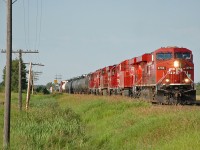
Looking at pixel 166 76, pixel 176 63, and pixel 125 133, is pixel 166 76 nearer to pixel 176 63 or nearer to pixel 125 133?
pixel 176 63

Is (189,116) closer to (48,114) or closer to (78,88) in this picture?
(48,114)

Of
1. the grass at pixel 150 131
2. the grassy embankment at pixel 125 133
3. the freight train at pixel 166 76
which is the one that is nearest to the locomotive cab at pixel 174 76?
the freight train at pixel 166 76

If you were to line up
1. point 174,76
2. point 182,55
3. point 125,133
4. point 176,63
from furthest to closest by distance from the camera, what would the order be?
1. point 182,55
2. point 176,63
3. point 174,76
4. point 125,133

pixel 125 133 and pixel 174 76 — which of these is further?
pixel 174 76

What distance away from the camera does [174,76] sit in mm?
24172

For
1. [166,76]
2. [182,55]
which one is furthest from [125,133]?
[182,55]

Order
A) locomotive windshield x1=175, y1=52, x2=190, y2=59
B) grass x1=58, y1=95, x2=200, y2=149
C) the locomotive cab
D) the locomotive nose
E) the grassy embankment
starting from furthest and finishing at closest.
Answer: locomotive windshield x1=175, y1=52, x2=190, y2=59
the locomotive nose
the locomotive cab
the grassy embankment
grass x1=58, y1=95, x2=200, y2=149

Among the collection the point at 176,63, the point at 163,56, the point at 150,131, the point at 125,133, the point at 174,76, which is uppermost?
the point at 163,56

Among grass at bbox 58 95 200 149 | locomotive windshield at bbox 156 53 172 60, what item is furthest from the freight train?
grass at bbox 58 95 200 149

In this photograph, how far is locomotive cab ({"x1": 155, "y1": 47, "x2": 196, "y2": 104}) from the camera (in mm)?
23547

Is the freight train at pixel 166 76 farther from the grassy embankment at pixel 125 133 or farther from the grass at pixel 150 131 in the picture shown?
the grass at pixel 150 131

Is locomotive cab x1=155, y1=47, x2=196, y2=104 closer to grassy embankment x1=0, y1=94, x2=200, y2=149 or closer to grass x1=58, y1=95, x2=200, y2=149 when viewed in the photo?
grassy embankment x1=0, y1=94, x2=200, y2=149

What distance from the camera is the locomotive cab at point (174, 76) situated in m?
23.5

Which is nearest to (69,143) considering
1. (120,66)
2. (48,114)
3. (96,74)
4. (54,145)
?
(54,145)
